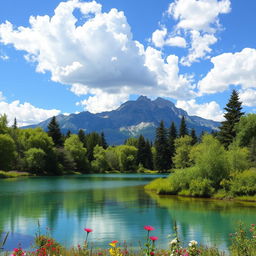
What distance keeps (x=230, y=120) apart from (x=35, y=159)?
50.5 meters

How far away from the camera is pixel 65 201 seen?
113ft

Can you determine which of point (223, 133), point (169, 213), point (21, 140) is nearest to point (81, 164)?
point (21, 140)

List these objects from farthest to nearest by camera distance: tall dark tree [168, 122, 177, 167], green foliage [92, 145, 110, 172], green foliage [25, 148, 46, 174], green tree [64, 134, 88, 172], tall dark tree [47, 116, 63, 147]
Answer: green foliage [92, 145, 110, 172]
tall dark tree [168, 122, 177, 167]
green tree [64, 134, 88, 172]
tall dark tree [47, 116, 63, 147]
green foliage [25, 148, 46, 174]

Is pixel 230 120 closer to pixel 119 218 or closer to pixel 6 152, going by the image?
pixel 119 218

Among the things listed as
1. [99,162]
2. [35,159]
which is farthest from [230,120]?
[99,162]

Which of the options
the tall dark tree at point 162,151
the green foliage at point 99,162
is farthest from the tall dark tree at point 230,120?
the green foliage at point 99,162

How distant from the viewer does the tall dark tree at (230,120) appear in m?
59.6

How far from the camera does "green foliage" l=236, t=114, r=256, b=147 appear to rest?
188 ft

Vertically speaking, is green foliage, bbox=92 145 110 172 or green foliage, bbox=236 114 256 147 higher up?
green foliage, bbox=236 114 256 147

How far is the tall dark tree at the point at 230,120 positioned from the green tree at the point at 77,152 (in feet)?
190

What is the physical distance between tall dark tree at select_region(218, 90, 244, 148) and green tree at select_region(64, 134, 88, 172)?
57.9 m

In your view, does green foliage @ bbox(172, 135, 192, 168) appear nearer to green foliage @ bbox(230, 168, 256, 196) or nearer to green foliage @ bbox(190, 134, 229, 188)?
green foliage @ bbox(190, 134, 229, 188)

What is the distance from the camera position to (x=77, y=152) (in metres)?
108

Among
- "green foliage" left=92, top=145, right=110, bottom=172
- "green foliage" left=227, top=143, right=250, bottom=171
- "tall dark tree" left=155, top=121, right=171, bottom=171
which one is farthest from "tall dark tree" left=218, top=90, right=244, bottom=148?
"green foliage" left=92, top=145, right=110, bottom=172
